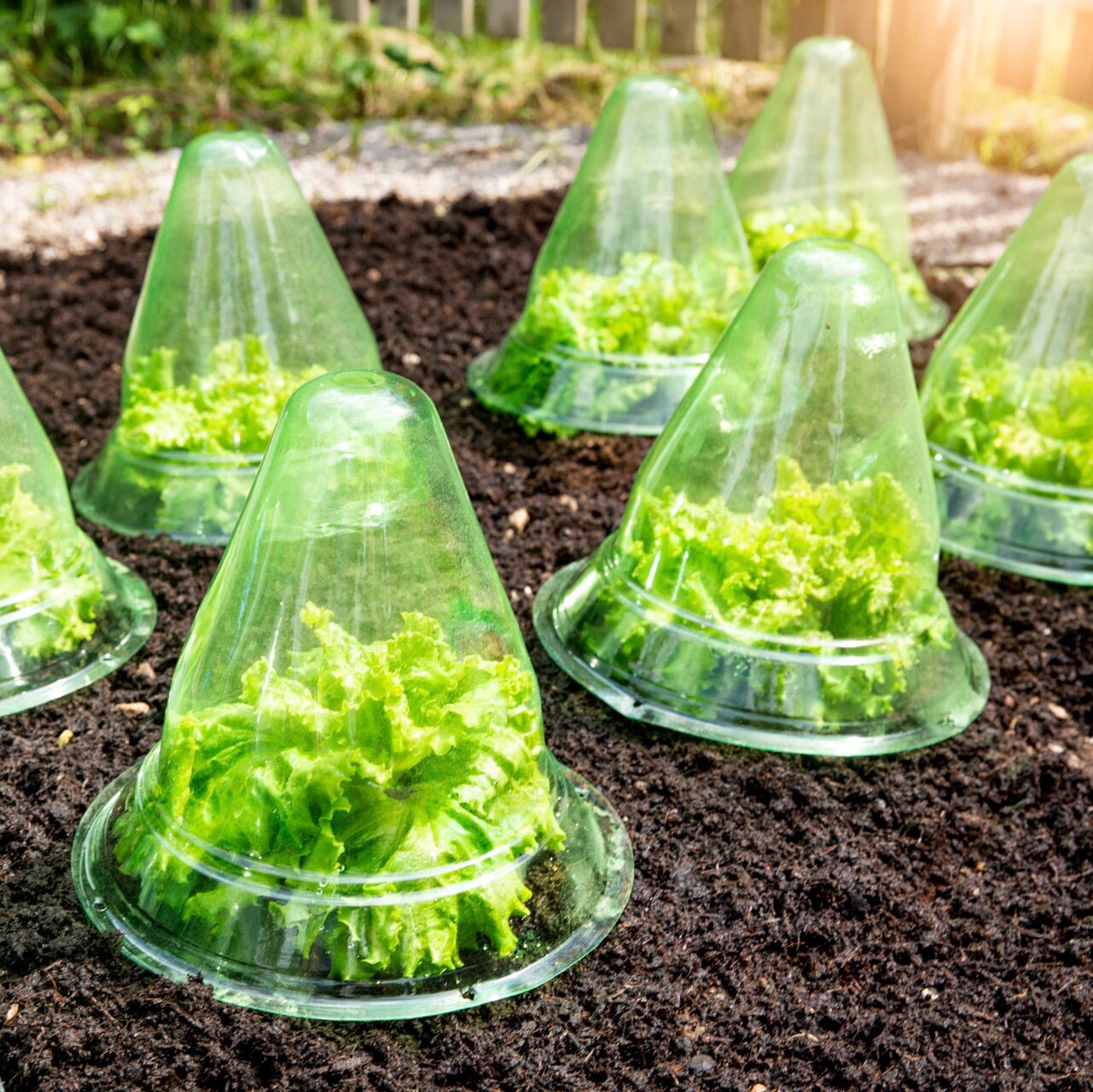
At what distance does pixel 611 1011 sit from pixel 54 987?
3.41 feet

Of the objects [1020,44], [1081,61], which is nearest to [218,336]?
[1081,61]

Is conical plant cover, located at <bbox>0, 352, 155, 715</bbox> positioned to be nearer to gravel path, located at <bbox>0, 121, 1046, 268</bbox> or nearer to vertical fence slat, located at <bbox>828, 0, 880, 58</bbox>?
gravel path, located at <bbox>0, 121, 1046, 268</bbox>

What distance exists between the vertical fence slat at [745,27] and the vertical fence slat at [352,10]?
249 centimetres

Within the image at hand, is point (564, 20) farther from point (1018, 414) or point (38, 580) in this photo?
point (38, 580)

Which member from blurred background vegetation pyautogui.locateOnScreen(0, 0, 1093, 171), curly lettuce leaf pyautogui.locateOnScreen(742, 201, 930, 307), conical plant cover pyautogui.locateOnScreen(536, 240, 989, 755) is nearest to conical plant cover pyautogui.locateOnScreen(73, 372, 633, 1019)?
conical plant cover pyautogui.locateOnScreen(536, 240, 989, 755)

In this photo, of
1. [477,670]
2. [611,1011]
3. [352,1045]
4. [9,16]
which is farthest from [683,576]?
[9,16]

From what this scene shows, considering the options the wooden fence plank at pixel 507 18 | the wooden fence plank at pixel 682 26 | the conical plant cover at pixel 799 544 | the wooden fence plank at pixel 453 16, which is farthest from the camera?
the wooden fence plank at pixel 453 16

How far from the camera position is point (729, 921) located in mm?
2826

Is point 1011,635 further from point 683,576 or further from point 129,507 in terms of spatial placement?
point 129,507

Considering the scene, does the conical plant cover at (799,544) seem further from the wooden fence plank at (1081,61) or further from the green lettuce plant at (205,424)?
the wooden fence plank at (1081,61)

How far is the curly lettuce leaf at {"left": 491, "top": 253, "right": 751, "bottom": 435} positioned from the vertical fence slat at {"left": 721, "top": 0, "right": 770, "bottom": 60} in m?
4.57

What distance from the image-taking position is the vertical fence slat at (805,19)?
26.9 ft

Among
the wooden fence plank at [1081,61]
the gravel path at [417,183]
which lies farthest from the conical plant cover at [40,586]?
the wooden fence plank at [1081,61]

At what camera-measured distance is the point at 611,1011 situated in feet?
8.44
